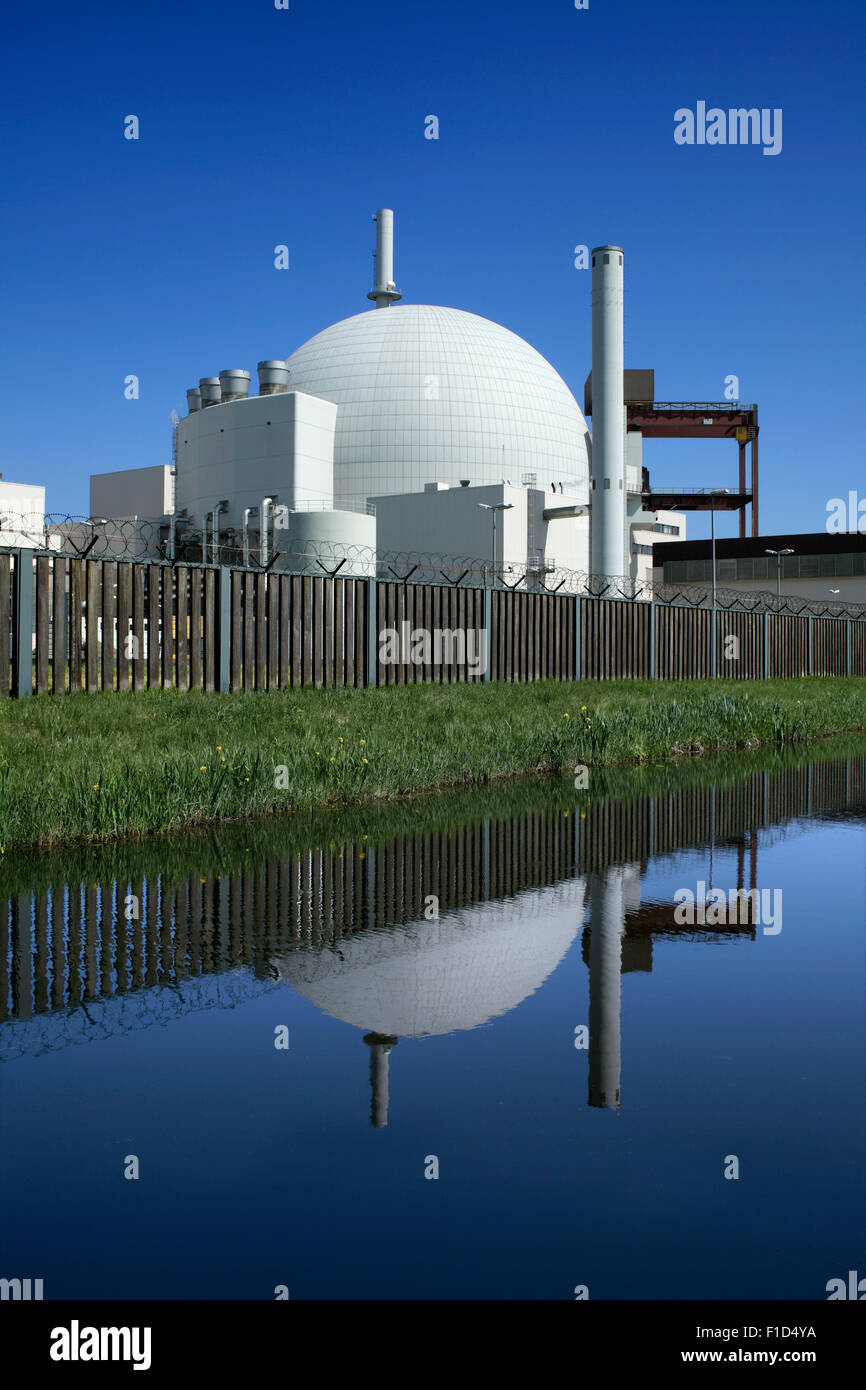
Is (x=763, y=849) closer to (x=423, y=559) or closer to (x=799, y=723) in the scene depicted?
(x=799, y=723)

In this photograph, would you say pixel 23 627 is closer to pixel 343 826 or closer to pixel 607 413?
pixel 343 826

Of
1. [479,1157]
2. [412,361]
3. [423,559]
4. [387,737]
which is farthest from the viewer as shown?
[412,361]

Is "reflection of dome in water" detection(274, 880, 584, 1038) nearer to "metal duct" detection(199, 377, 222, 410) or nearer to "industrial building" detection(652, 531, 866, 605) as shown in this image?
"metal duct" detection(199, 377, 222, 410)

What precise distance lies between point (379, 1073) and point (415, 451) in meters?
50.6

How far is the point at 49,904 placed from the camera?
708cm

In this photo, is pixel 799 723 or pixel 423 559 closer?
pixel 799 723

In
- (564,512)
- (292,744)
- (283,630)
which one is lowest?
(292,744)

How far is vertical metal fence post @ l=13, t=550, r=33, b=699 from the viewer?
13453 mm

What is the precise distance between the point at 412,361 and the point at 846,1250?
54032mm

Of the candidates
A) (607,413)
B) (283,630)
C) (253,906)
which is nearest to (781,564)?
(607,413)

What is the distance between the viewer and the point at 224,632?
1620cm

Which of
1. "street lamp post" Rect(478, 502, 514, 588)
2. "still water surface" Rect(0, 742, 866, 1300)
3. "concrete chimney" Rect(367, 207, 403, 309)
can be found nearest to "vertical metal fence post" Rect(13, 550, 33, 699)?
"still water surface" Rect(0, 742, 866, 1300)
